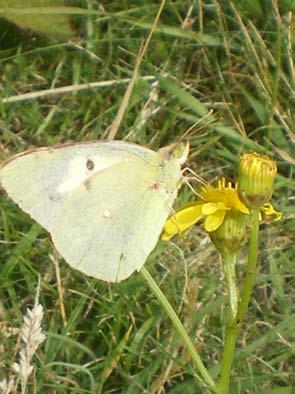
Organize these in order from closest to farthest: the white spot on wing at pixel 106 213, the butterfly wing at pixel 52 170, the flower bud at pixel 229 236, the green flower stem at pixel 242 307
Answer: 1. the green flower stem at pixel 242 307
2. the flower bud at pixel 229 236
3. the butterfly wing at pixel 52 170
4. the white spot on wing at pixel 106 213

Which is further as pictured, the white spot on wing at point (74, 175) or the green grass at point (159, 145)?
the green grass at point (159, 145)

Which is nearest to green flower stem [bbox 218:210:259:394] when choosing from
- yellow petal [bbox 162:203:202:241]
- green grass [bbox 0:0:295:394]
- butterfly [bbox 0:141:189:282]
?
yellow petal [bbox 162:203:202:241]

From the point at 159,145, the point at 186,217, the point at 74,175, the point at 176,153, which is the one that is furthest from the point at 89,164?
the point at 159,145

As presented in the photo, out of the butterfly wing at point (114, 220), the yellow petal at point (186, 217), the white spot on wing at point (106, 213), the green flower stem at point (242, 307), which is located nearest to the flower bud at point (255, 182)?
the green flower stem at point (242, 307)

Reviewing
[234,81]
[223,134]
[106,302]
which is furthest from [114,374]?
[234,81]

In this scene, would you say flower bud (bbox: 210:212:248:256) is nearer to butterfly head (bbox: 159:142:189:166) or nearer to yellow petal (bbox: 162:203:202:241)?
yellow petal (bbox: 162:203:202:241)

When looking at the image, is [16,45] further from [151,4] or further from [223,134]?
[223,134]

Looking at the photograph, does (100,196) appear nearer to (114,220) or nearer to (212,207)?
(114,220)

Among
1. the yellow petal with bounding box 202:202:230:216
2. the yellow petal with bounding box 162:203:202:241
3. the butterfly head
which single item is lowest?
the butterfly head

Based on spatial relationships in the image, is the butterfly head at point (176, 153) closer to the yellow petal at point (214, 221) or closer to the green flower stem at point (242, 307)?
the yellow petal at point (214, 221)
